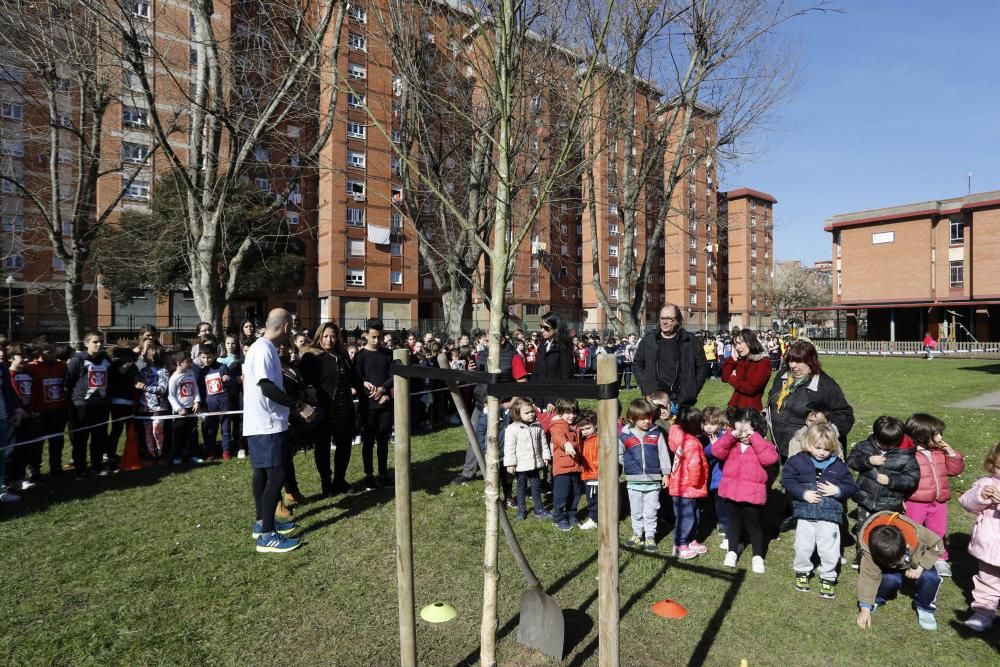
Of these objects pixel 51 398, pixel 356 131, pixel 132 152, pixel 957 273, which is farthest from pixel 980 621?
pixel 957 273

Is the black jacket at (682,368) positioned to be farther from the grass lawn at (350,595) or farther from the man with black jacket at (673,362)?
the grass lawn at (350,595)

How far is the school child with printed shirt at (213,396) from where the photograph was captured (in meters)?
7.98

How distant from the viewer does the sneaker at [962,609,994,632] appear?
11.3 ft

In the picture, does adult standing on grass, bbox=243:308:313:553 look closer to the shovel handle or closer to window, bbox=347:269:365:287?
the shovel handle

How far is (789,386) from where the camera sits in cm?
543

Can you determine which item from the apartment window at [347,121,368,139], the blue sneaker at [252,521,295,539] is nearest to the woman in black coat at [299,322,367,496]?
the blue sneaker at [252,521,295,539]

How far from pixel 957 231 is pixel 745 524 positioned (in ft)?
160

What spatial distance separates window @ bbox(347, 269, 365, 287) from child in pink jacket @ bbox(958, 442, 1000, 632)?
42.4 meters

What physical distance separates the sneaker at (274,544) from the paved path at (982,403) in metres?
14.4

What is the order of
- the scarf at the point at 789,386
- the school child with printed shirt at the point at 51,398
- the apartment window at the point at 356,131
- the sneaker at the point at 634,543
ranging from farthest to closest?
the apartment window at the point at 356,131
the school child with printed shirt at the point at 51,398
the scarf at the point at 789,386
the sneaker at the point at 634,543

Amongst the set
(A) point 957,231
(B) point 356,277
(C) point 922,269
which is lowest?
(C) point 922,269

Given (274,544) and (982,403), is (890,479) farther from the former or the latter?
(982,403)

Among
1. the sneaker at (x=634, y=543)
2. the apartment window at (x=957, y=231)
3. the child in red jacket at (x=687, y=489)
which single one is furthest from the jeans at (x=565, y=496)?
the apartment window at (x=957, y=231)

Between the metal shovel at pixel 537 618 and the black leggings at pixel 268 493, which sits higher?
the black leggings at pixel 268 493
